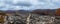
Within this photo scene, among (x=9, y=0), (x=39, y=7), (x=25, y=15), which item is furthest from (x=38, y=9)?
(x=9, y=0)

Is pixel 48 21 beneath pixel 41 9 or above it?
beneath

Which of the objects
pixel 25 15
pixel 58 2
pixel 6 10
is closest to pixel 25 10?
pixel 25 15

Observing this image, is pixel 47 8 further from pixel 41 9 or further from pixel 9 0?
pixel 9 0

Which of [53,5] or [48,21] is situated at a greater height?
[53,5]

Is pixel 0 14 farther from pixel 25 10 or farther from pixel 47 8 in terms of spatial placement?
pixel 47 8

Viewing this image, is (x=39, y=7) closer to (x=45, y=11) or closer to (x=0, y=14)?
(x=45, y=11)

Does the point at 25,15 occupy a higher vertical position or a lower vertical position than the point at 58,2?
lower

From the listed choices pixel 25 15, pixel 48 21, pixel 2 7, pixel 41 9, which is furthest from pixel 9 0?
pixel 48 21
